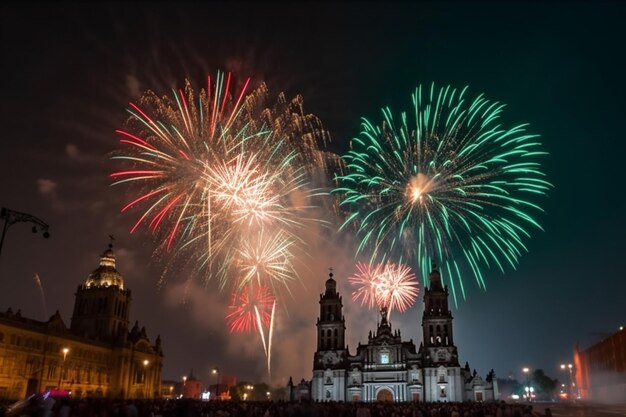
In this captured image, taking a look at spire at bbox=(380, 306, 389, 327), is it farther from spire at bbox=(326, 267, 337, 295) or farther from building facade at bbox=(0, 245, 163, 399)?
building facade at bbox=(0, 245, 163, 399)

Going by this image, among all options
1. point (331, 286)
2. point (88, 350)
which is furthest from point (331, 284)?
point (88, 350)

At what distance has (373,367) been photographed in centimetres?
7469

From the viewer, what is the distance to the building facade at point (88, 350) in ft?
185

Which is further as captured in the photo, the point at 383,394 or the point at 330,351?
the point at 330,351

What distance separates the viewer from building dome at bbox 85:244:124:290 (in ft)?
291

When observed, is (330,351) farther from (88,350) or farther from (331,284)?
(88,350)

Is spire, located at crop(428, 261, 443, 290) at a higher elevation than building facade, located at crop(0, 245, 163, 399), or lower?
higher

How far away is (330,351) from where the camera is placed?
7788 cm

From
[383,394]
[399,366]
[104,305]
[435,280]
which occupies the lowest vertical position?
[383,394]

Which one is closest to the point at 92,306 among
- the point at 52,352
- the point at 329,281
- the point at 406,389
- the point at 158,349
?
the point at 158,349

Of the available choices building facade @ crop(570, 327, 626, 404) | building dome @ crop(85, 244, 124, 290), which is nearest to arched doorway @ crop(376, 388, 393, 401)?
building facade @ crop(570, 327, 626, 404)

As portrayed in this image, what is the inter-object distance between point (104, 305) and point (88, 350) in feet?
46.7

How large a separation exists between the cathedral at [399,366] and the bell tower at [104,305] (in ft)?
109

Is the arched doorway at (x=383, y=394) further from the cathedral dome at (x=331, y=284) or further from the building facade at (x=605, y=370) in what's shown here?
the building facade at (x=605, y=370)
